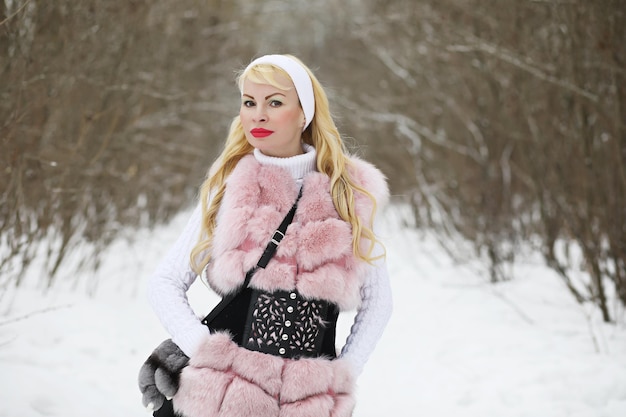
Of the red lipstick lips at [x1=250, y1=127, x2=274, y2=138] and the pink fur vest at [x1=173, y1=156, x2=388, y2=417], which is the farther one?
the red lipstick lips at [x1=250, y1=127, x2=274, y2=138]

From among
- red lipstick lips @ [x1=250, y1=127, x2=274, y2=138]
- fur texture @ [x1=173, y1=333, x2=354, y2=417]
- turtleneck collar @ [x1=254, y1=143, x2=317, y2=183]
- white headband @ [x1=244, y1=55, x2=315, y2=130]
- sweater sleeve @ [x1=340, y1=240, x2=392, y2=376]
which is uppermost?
white headband @ [x1=244, y1=55, x2=315, y2=130]

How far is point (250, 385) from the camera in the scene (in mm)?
1798

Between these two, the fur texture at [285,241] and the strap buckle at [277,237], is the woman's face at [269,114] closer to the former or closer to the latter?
the fur texture at [285,241]

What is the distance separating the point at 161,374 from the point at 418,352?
3.50m

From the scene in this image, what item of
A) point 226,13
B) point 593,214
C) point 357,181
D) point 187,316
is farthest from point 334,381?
point 226,13

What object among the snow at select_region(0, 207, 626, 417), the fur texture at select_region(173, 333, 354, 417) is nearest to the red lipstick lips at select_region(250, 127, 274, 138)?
the fur texture at select_region(173, 333, 354, 417)

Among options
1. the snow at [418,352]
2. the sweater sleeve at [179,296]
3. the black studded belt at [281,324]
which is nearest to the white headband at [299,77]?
the sweater sleeve at [179,296]

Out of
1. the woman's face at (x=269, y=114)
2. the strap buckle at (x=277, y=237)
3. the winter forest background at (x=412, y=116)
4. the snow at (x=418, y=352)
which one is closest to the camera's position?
the strap buckle at (x=277, y=237)

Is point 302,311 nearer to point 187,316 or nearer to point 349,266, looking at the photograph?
point 349,266

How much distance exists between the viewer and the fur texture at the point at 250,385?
1792mm

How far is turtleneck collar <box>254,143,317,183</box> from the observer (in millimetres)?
2080

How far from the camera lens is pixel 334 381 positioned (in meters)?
1.88

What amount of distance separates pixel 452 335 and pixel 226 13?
7.78m

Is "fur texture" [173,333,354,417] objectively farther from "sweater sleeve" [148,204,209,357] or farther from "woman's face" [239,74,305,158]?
"woman's face" [239,74,305,158]
